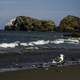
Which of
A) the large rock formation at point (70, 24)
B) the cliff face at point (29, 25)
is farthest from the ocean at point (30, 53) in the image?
the cliff face at point (29, 25)

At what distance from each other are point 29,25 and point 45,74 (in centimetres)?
A: 9554

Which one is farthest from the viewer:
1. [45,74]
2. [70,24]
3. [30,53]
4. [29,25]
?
[29,25]

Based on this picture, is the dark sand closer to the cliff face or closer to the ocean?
the ocean

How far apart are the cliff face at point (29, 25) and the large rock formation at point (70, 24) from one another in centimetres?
526

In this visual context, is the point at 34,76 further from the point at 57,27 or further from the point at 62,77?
the point at 57,27

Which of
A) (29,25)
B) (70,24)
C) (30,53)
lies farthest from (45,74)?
(29,25)

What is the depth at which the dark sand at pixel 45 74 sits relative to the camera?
9.88m

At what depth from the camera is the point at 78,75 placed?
410 inches

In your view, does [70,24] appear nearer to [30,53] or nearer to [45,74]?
[30,53]

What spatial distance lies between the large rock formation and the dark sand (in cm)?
8911

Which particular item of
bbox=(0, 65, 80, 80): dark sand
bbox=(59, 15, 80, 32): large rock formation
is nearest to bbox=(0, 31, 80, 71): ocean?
bbox=(0, 65, 80, 80): dark sand

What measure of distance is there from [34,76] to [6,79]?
3.60 feet

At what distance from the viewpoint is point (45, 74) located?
10586mm

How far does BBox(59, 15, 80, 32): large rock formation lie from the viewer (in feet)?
332
